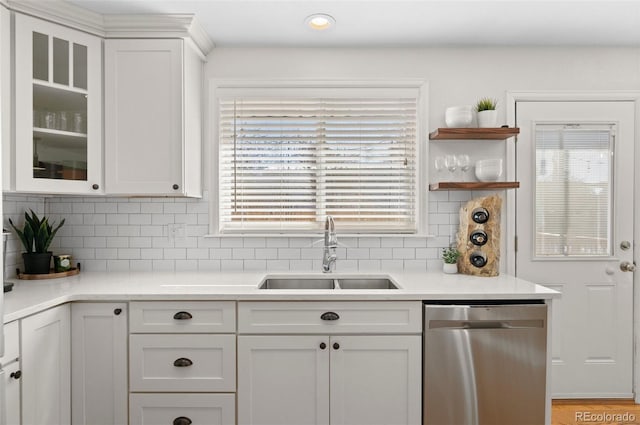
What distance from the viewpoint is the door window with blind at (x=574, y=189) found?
106 inches

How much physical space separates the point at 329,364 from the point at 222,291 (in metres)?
0.65

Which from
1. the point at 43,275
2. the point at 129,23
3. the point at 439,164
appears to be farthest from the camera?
the point at 439,164

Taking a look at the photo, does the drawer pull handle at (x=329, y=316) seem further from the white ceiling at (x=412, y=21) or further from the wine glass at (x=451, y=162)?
the white ceiling at (x=412, y=21)

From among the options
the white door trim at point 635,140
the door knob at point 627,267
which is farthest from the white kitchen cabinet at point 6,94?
the door knob at point 627,267

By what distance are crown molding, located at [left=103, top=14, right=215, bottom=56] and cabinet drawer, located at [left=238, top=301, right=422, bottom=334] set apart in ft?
5.17

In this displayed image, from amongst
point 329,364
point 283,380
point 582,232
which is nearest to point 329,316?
point 329,364

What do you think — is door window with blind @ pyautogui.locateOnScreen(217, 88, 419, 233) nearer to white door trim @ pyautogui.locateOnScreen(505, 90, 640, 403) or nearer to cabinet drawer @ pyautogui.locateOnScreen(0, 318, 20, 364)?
white door trim @ pyautogui.locateOnScreen(505, 90, 640, 403)

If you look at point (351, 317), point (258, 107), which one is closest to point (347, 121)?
point (258, 107)

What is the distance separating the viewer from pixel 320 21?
2.33 metres

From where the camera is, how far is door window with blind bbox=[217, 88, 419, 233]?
2699 millimetres

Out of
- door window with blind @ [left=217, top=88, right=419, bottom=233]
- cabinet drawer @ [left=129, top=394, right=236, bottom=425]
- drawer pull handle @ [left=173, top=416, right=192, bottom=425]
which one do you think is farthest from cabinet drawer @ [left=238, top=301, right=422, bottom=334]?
door window with blind @ [left=217, top=88, right=419, bottom=233]

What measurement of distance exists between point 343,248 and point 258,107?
3.62 feet

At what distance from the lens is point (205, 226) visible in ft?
8.87

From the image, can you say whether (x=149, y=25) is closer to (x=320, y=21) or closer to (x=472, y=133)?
(x=320, y=21)
